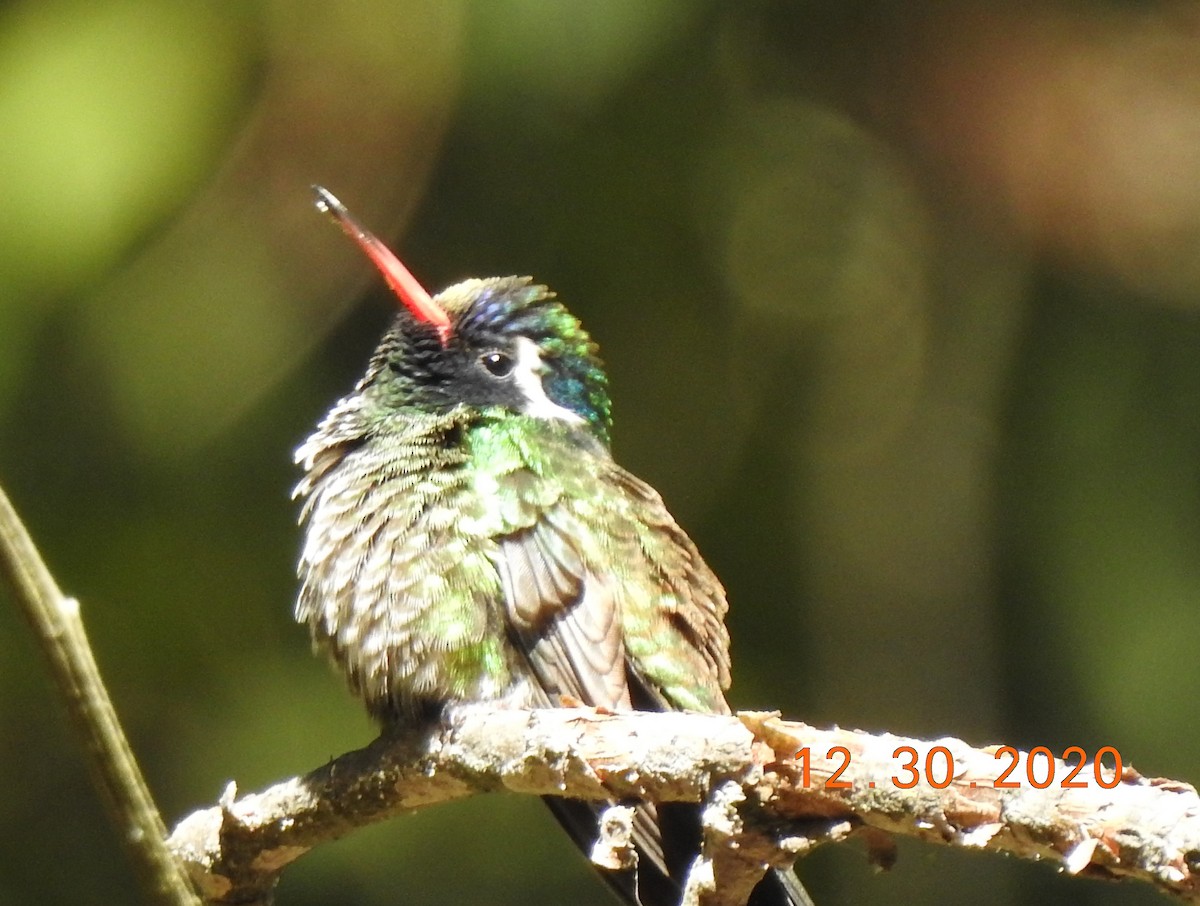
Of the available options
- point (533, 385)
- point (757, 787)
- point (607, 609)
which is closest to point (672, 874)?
point (607, 609)

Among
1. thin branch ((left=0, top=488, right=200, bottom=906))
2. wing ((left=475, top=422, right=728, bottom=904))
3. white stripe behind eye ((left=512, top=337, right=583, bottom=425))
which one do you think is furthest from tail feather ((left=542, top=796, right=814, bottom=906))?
thin branch ((left=0, top=488, right=200, bottom=906))

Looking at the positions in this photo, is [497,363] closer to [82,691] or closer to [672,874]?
[672,874]

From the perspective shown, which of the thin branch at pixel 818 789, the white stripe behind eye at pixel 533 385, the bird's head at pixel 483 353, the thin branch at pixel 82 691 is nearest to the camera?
the thin branch at pixel 82 691

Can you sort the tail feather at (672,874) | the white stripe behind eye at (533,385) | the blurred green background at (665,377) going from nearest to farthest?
the tail feather at (672,874)
the white stripe behind eye at (533,385)
the blurred green background at (665,377)

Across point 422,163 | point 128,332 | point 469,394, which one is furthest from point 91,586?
point 469,394

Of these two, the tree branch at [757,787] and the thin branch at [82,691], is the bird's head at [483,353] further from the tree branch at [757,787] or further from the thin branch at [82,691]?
the thin branch at [82,691]

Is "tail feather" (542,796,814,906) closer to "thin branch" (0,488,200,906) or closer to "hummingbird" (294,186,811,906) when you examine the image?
"hummingbird" (294,186,811,906)

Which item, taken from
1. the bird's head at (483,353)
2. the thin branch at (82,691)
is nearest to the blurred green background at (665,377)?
the bird's head at (483,353)
